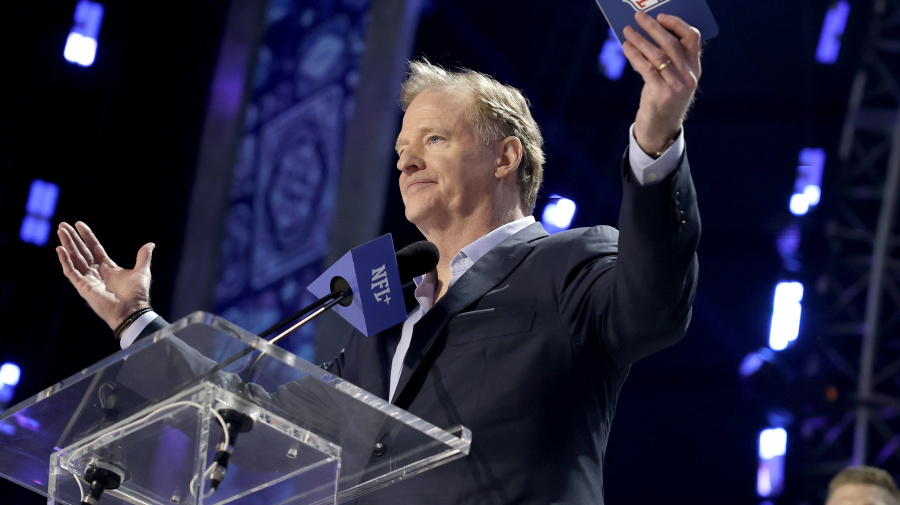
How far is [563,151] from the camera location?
651 cm

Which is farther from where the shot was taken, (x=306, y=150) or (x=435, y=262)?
(x=306, y=150)

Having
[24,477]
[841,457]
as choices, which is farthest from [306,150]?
[24,477]

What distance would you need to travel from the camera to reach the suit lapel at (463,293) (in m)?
1.72

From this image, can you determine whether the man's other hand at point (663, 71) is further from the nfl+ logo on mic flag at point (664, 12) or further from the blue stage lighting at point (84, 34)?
the blue stage lighting at point (84, 34)

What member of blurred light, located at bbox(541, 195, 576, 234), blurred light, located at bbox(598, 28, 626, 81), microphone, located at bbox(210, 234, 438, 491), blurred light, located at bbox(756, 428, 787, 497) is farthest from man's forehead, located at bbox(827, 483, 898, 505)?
blurred light, located at bbox(598, 28, 626, 81)

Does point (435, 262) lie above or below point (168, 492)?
above

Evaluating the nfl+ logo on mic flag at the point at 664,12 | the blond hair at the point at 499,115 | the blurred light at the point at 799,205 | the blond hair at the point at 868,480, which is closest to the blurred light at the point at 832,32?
the blurred light at the point at 799,205

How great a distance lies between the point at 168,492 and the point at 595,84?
5.61 m

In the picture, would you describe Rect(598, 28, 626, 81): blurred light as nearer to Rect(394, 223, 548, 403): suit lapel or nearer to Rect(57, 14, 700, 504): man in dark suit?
Rect(57, 14, 700, 504): man in dark suit

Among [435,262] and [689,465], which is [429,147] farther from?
[689,465]

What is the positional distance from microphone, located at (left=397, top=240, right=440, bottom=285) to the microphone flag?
0.16m

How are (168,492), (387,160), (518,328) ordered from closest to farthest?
(168,492) → (518,328) → (387,160)

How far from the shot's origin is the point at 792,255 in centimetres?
638

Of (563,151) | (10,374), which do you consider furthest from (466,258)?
(563,151)
